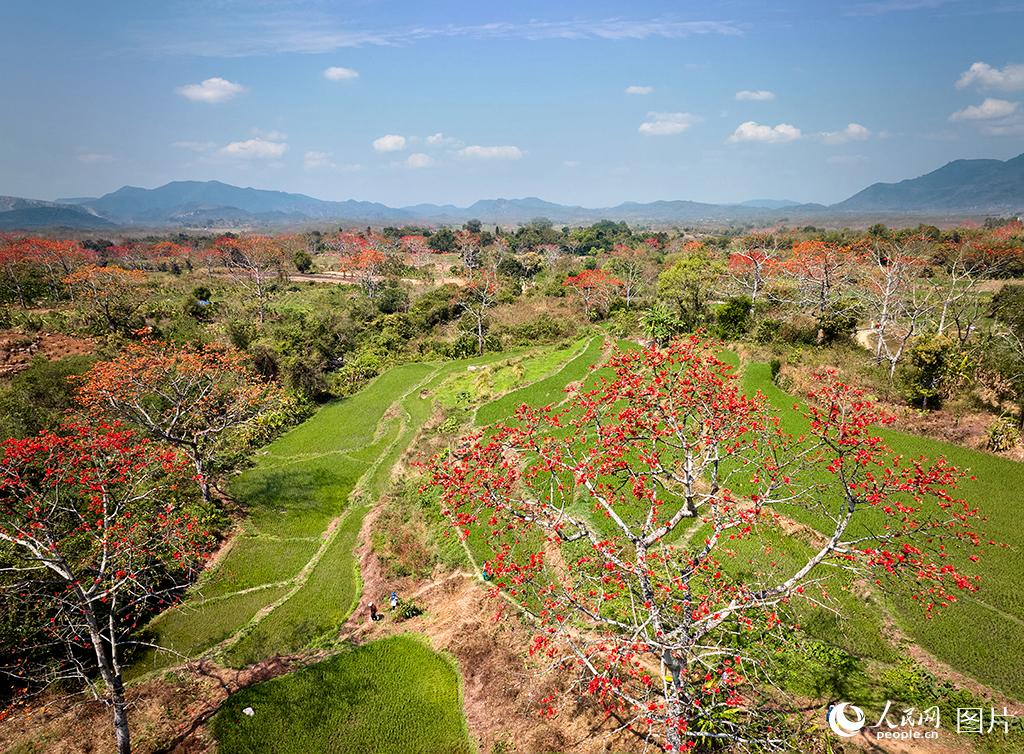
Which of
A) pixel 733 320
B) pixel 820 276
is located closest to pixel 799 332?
pixel 733 320

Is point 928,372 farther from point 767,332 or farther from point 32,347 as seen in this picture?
point 32,347

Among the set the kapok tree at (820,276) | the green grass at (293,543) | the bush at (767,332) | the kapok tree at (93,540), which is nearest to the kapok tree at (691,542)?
the green grass at (293,543)

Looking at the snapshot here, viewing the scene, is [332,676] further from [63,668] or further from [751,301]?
[751,301]

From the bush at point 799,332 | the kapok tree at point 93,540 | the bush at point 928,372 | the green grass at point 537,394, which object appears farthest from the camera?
the bush at point 799,332

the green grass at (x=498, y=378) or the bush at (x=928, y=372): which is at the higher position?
the bush at (x=928, y=372)

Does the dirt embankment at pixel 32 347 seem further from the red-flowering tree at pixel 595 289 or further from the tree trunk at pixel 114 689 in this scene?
the red-flowering tree at pixel 595 289

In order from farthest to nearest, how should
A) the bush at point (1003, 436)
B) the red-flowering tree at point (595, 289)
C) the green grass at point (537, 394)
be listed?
the red-flowering tree at point (595, 289)
the green grass at point (537, 394)
the bush at point (1003, 436)

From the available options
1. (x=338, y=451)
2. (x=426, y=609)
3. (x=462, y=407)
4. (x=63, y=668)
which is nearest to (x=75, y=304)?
(x=338, y=451)
